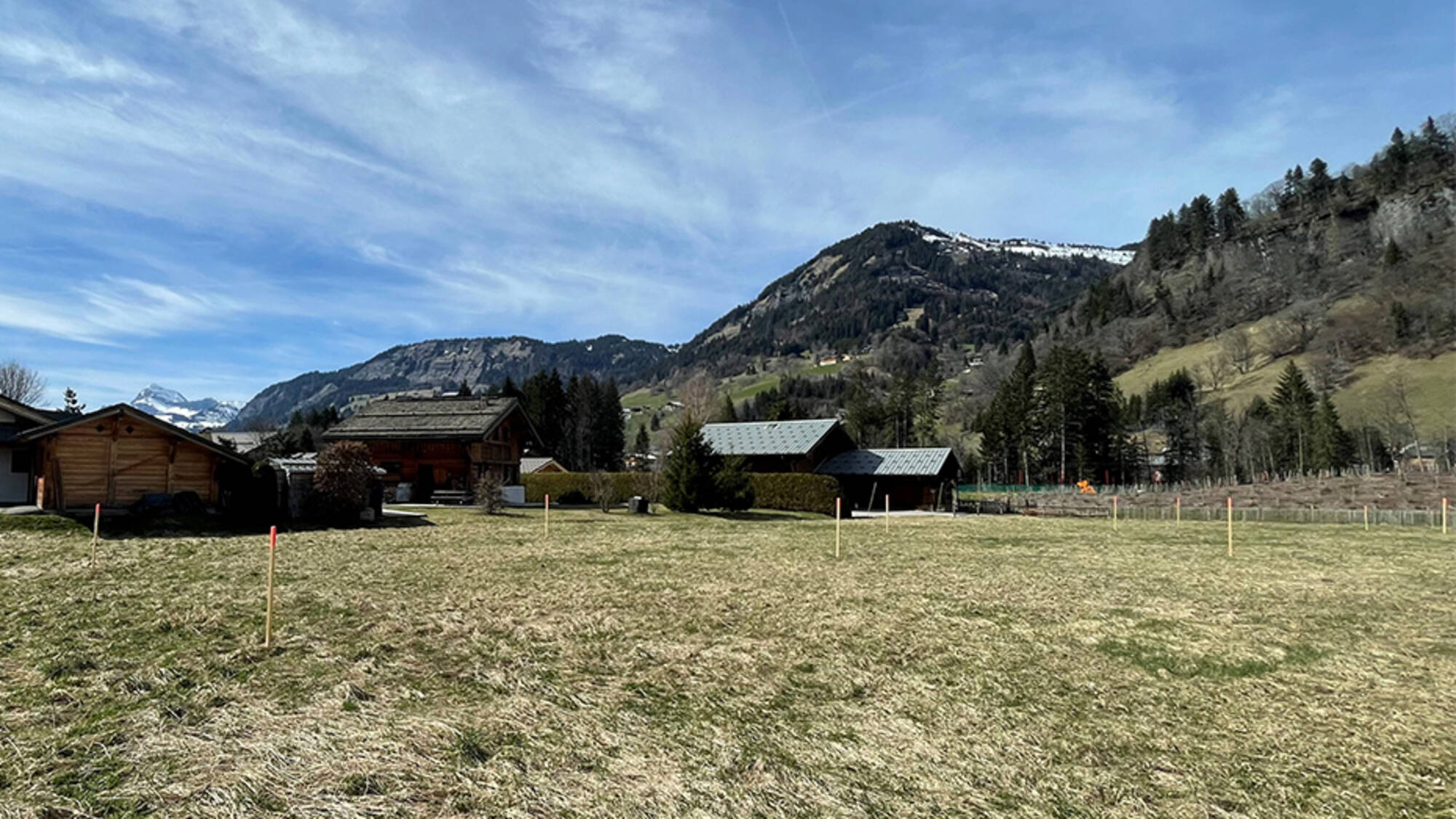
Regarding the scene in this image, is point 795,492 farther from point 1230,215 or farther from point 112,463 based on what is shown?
point 1230,215

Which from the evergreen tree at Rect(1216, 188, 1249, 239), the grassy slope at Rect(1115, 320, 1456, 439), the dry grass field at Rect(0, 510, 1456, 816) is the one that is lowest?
the dry grass field at Rect(0, 510, 1456, 816)

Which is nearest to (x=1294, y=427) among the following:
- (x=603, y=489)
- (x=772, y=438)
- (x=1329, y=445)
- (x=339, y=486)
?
(x=1329, y=445)

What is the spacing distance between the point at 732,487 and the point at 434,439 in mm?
17697

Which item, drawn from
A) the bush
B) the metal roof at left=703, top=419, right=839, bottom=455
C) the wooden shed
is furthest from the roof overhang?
the metal roof at left=703, top=419, right=839, bottom=455

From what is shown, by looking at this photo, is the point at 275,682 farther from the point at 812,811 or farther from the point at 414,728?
the point at 812,811

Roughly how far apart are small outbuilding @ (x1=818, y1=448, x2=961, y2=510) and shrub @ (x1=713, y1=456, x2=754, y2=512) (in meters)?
13.7

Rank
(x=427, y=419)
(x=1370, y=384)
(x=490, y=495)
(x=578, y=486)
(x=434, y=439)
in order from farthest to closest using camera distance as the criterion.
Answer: (x=1370, y=384) < (x=578, y=486) < (x=427, y=419) < (x=434, y=439) < (x=490, y=495)

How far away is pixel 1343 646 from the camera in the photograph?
874 centimetres

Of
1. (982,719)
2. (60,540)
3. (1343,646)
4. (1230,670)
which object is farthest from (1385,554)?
(60,540)

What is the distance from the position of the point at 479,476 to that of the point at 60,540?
21652mm

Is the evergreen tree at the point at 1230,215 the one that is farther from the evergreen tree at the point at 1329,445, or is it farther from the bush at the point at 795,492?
the bush at the point at 795,492

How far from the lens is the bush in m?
38.8

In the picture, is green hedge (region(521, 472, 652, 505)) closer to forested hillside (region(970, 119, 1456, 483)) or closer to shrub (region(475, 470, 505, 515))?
shrub (region(475, 470, 505, 515))

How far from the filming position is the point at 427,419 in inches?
1587
